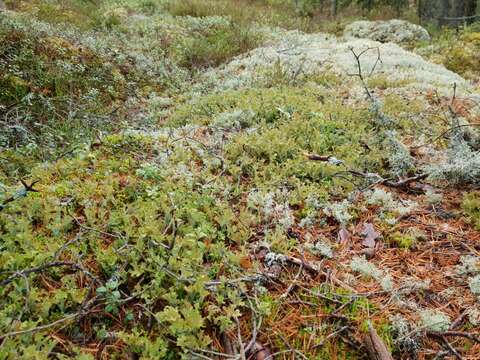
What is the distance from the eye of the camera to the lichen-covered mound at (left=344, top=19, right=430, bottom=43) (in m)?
12.3

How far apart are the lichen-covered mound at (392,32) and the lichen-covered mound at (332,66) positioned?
2383 millimetres

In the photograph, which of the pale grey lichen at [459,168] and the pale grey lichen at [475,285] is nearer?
the pale grey lichen at [475,285]

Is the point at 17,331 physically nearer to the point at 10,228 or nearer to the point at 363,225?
the point at 10,228

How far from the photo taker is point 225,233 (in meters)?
3.44

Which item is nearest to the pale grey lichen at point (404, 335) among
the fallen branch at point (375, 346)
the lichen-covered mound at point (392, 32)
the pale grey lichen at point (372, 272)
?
the fallen branch at point (375, 346)

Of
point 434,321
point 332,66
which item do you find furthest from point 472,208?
point 332,66

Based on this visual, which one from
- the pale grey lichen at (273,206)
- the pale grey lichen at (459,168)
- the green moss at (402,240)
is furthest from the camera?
the pale grey lichen at (459,168)

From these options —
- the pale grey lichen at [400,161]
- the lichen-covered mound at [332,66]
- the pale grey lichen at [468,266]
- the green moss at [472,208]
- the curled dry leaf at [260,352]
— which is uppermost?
the lichen-covered mound at [332,66]

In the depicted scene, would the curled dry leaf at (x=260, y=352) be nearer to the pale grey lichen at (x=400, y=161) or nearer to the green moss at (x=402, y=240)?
the green moss at (x=402, y=240)

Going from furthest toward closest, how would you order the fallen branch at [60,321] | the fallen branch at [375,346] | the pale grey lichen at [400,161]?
the pale grey lichen at [400,161] < the fallen branch at [375,346] < the fallen branch at [60,321]

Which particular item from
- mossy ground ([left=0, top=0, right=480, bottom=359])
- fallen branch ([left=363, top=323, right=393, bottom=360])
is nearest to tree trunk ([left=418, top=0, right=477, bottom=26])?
mossy ground ([left=0, top=0, right=480, bottom=359])

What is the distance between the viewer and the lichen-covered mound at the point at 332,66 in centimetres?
748

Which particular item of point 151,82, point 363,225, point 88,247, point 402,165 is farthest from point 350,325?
point 151,82

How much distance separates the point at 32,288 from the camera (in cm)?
256
